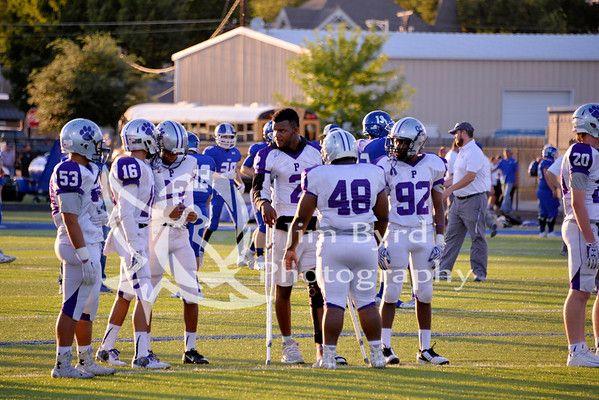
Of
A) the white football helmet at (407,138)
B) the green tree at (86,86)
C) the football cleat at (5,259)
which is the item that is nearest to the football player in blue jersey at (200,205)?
the white football helmet at (407,138)

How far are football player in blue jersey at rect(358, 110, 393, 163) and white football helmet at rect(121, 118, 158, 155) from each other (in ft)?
9.41

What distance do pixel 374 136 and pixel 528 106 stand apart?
35556mm

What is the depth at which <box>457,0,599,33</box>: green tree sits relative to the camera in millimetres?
66188

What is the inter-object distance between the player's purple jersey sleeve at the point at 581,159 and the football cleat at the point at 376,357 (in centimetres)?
225

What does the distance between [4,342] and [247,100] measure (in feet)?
118

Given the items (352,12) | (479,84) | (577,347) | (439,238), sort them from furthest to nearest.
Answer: (352,12) → (479,84) → (439,238) → (577,347)

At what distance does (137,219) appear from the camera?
9516 mm

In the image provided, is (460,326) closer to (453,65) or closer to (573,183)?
(573,183)

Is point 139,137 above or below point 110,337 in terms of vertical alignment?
above

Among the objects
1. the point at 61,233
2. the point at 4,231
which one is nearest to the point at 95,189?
the point at 61,233

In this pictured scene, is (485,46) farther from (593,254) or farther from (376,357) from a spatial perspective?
(376,357)

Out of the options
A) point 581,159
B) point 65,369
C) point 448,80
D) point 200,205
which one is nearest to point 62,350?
point 65,369

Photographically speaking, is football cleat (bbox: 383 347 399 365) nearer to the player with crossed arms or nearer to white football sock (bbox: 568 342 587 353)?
the player with crossed arms

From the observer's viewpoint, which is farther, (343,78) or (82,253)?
(343,78)
